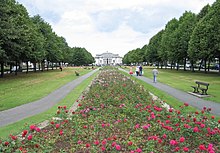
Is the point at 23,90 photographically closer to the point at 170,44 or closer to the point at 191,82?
the point at 191,82

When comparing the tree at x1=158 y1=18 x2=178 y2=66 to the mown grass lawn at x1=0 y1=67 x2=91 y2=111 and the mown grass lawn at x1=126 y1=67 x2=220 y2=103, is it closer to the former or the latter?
the mown grass lawn at x1=126 y1=67 x2=220 y2=103

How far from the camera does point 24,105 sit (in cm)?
1136

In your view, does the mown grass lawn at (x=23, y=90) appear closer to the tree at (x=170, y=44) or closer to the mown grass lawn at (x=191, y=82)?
the mown grass lawn at (x=191, y=82)

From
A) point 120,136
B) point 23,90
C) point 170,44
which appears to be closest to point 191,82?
point 23,90

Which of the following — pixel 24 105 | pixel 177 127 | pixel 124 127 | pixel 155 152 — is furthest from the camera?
pixel 24 105

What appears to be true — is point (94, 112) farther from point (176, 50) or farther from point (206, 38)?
point (176, 50)

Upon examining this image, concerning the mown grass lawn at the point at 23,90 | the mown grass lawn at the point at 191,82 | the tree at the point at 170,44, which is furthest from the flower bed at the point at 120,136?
the tree at the point at 170,44

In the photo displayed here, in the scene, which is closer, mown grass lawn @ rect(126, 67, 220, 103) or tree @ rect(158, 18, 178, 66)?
mown grass lawn @ rect(126, 67, 220, 103)

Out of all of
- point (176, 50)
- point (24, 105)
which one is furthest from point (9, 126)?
point (176, 50)

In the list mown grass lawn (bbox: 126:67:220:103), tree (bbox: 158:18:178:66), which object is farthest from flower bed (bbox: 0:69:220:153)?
tree (bbox: 158:18:178:66)

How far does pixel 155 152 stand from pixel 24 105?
870 cm

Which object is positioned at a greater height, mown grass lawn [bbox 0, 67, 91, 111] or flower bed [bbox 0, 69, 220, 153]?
flower bed [bbox 0, 69, 220, 153]

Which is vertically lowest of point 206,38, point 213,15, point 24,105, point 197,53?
point 24,105

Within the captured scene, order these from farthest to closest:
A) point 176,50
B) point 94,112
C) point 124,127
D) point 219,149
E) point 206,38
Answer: point 176,50 < point 206,38 < point 94,112 < point 124,127 < point 219,149
